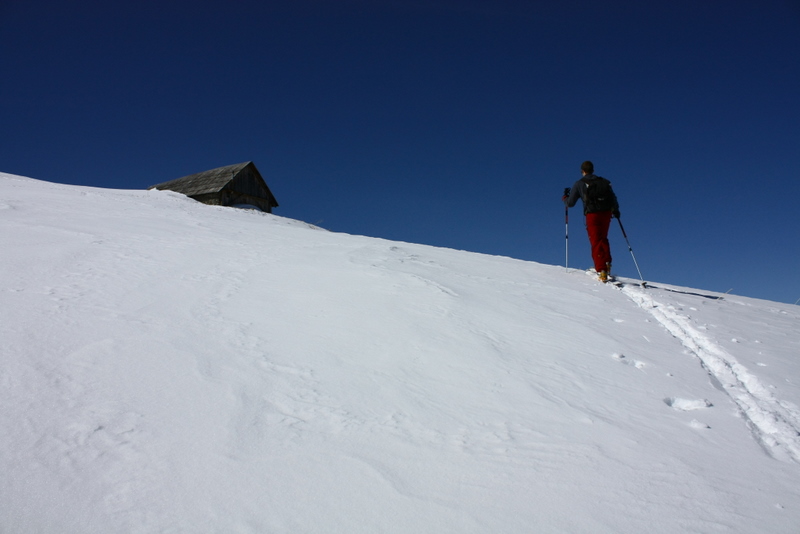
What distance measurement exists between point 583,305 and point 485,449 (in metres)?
3.10

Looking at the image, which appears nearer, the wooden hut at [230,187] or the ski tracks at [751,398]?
the ski tracks at [751,398]

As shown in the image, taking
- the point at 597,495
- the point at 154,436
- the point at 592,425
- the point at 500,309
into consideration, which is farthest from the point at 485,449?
the point at 500,309

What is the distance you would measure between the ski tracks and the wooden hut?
63.9ft

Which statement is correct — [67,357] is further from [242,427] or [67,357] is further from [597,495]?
[597,495]

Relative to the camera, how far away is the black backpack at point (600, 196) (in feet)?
20.6

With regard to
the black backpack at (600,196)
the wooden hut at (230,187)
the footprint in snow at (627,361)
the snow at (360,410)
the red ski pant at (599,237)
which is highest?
the wooden hut at (230,187)

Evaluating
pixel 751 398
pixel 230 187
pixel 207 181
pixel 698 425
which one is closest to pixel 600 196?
pixel 751 398

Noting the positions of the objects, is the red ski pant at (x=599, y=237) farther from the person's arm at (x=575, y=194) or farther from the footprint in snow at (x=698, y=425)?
the footprint in snow at (x=698, y=425)

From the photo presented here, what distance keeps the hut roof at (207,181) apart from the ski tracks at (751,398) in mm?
19640

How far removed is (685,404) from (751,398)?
49 cm

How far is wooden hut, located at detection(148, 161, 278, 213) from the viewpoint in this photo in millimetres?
19859

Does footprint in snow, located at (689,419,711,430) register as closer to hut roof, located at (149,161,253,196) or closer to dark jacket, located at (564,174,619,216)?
dark jacket, located at (564,174,619,216)

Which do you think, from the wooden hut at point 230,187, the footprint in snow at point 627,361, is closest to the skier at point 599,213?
the footprint in snow at point 627,361

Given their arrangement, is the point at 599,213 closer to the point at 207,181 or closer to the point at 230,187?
the point at 230,187
